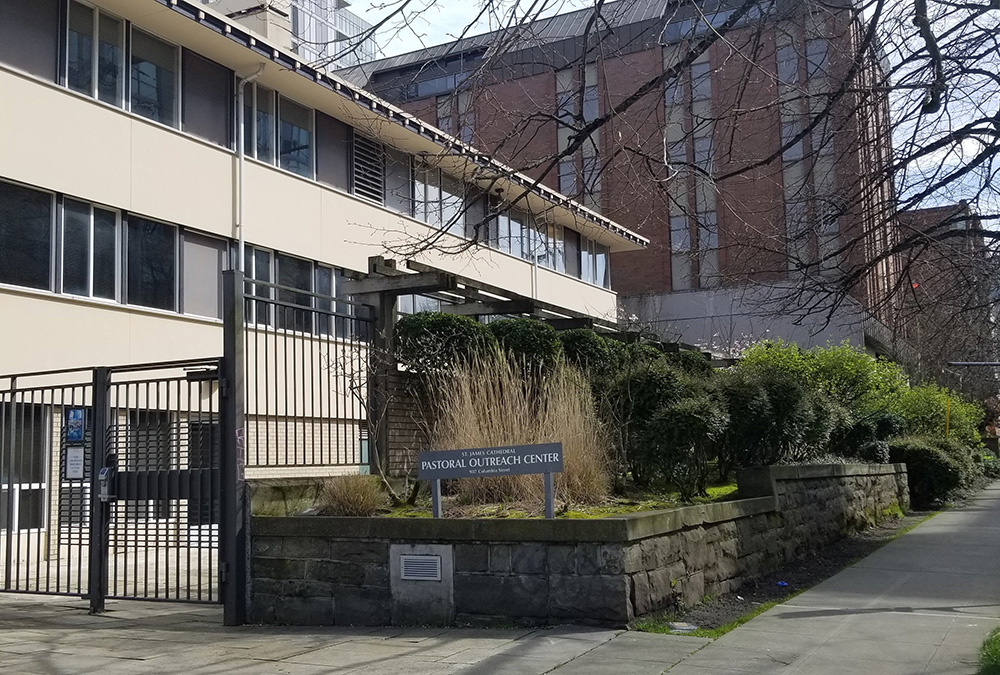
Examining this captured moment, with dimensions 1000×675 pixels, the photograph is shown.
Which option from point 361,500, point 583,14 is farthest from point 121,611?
point 583,14

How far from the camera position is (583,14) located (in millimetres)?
7844

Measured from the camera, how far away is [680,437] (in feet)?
35.3

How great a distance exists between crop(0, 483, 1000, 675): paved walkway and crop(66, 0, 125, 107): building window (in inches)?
382

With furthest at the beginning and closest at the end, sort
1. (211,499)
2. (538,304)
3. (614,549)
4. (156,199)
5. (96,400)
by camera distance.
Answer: (156,199), (538,304), (96,400), (211,499), (614,549)

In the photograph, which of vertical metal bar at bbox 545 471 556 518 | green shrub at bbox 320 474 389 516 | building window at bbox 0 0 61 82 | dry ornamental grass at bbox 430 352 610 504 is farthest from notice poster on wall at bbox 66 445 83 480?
building window at bbox 0 0 61 82

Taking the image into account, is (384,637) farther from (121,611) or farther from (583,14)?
(583,14)

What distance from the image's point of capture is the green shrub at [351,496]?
902cm

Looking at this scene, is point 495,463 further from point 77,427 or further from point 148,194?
point 148,194

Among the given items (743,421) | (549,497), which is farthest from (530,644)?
(743,421)

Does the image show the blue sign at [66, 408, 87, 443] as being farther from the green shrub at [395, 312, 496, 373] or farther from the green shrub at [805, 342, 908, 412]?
the green shrub at [805, 342, 908, 412]

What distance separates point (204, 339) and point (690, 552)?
472 inches

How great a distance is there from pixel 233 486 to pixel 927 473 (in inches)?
696

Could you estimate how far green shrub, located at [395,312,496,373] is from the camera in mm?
10969

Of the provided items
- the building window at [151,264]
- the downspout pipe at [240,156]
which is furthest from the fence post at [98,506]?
the downspout pipe at [240,156]
